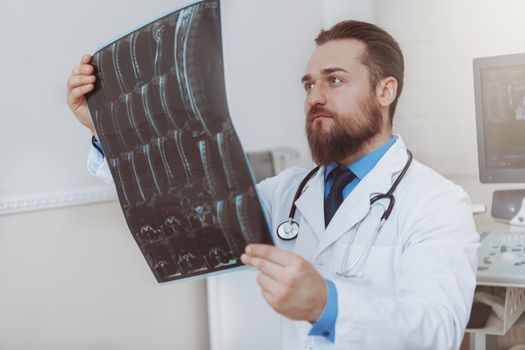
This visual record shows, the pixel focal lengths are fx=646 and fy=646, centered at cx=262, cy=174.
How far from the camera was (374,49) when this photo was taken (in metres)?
1.38

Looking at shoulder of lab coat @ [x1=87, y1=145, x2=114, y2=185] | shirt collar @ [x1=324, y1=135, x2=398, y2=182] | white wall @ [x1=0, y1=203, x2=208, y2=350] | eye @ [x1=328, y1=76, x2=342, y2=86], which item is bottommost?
white wall @ [x1=0, y1=203, x2=208, y2=350]

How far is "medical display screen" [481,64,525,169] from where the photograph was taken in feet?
6.32

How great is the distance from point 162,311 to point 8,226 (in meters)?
0.57

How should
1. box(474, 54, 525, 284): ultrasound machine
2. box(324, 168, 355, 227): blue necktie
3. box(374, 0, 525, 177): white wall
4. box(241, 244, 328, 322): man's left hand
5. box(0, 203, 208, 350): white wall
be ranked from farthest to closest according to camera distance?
box(374, 0, 525, 177): white wall < box(474, 54, 525, 284): ultrasound machine < box(0, 203, 208, 350): white wall < box(324, 168, 355, 227): blue necktie < box(241, 244, 328, 322): man's left hand

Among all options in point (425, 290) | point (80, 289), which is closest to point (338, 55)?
point (425, 290)

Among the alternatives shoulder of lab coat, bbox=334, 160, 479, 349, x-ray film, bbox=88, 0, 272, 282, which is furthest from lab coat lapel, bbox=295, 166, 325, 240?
x-ray film, bbox=88, 0, 272, 282

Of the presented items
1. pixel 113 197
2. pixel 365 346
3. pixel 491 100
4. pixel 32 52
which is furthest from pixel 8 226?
pixel 491 100

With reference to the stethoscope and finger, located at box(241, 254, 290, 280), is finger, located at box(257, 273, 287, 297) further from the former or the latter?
the stethoscope

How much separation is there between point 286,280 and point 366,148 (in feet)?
2.01

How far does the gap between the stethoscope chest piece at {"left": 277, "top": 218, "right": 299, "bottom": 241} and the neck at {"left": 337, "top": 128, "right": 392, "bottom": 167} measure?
167 mm

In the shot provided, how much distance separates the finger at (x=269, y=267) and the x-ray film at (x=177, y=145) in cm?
3

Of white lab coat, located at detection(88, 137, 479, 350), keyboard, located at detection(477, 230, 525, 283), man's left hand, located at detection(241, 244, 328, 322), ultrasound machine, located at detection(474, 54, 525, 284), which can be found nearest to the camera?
man's left hand, located at detection(241, 244, 328, 322)

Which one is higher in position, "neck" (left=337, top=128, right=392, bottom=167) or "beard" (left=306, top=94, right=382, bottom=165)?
"beard" (left=306, top=94, right=382, bottom=165)

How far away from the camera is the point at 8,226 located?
1668 millimetres
